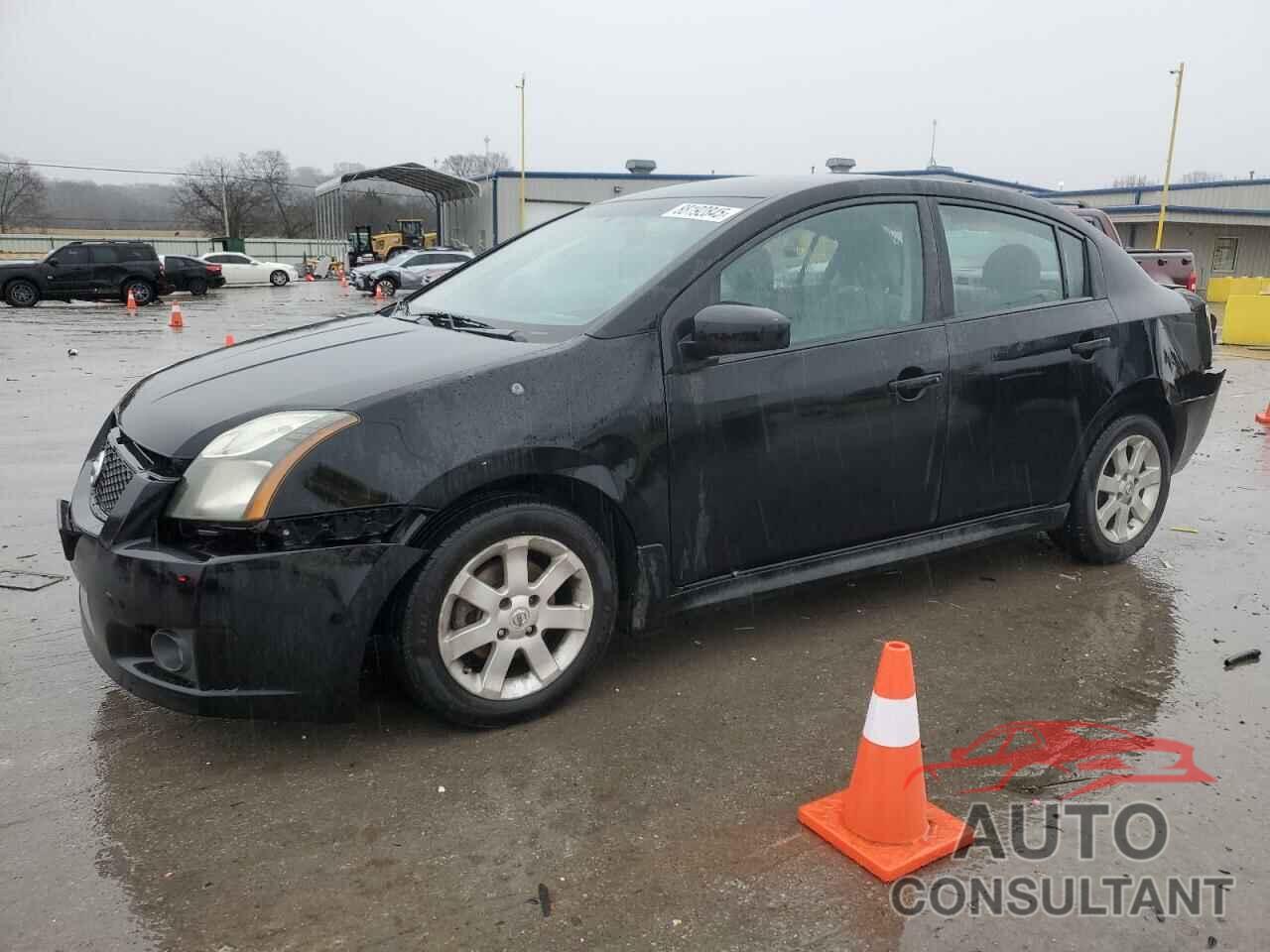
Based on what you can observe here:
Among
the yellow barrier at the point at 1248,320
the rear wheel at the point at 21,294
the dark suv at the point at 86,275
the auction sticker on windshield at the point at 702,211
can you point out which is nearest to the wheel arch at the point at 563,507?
the auction sticker on windshield at the point at 702,211

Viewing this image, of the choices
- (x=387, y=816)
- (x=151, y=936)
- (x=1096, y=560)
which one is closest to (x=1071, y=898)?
(x=387, y=816)

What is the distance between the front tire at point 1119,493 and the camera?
15.4 feet

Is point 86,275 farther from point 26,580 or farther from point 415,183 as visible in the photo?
point 415,183

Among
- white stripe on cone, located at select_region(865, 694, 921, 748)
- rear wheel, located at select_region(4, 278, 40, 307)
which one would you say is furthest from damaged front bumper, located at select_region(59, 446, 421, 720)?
rear wheel, located at select_region(4, 278, 40, 307)

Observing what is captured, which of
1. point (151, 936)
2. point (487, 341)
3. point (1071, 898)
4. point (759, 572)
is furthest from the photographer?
point (759, 572)

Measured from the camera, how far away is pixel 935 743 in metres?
3.25

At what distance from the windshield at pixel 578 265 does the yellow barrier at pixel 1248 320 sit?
54.2ft

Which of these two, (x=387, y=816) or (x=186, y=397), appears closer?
(x=387, y=816)

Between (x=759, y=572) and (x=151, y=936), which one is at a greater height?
(x=759, y=572)

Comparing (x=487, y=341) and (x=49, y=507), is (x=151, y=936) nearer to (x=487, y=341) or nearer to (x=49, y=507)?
(x=487, y=341)

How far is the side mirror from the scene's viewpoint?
3.35m

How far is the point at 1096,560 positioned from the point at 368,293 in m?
31.0

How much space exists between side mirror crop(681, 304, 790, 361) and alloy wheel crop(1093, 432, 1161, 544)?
2178mm
